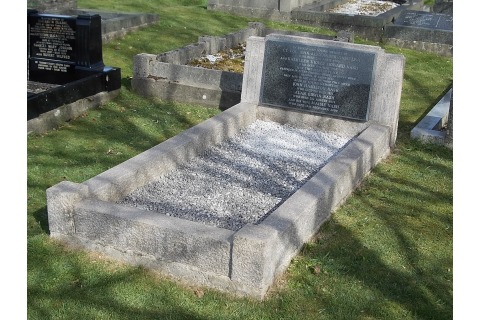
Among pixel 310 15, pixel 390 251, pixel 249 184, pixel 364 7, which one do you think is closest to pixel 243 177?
pixel 249 184

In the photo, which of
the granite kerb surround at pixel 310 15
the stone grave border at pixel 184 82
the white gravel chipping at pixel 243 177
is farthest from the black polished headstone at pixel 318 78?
the granite kerb surround at pixel 310 15

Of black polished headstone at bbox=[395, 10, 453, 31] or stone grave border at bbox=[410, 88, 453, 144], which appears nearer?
stone grave border at bbox=[410, 88, 453, 144]

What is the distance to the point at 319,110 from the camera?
30.3ft

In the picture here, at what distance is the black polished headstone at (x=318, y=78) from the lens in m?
8.81

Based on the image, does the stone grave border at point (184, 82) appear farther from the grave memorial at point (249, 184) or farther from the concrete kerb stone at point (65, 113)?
the grave memorial at point (249, 184)

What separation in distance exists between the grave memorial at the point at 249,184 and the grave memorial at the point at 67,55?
273 centimetres

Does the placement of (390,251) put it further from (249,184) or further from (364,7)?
(364,7)

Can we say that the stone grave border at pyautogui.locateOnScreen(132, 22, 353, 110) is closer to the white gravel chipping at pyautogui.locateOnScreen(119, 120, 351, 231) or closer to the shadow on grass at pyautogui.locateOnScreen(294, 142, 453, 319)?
the white gravel chipping at pyautogui.locateOnScreen(119, 120, 351, 231)

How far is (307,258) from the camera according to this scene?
220 inches

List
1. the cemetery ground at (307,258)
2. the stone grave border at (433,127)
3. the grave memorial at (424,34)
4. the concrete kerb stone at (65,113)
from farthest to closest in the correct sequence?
the grave memorial at (424,34) < the stone grave border at (433,127) < the concrete kerb stone at (65,113) < the cemetery ground at (307,258)

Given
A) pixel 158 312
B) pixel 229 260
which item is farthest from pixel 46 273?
pixel 229 260

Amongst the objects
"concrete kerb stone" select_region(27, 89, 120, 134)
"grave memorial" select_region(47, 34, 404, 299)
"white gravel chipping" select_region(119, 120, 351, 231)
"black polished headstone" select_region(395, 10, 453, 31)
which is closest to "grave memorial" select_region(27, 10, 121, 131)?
"concrete kerb stone" select_region(27, 89, 120, 134)

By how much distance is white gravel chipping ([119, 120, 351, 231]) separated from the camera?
6.30 meters

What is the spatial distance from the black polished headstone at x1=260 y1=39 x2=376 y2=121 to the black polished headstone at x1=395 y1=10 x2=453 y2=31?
966cm
